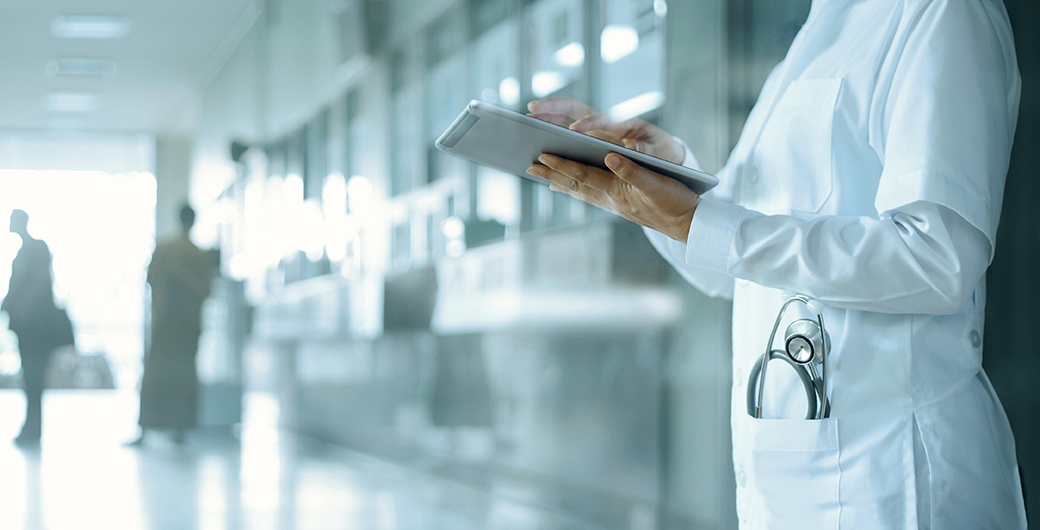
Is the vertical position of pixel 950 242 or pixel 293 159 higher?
pixel 293 159

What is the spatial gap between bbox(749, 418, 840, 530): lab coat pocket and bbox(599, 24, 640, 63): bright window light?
212 centimetres

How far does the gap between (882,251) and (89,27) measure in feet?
7.42

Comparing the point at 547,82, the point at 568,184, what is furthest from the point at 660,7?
the point at 568,184

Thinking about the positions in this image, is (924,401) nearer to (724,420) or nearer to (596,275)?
(724,420)

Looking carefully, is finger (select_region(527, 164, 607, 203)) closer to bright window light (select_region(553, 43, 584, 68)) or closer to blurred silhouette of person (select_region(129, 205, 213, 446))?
blurred silhouette of person (select_region(129, 205, 213, 446))

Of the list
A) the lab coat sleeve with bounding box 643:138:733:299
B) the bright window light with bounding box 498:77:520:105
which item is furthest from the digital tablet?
the bright window light with bounding box 498:77:520:105

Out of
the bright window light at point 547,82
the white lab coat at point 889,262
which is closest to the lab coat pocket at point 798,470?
the white lab coat at point 889,262

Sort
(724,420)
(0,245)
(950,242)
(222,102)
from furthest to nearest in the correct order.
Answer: (724,420), (222,102), (0,245), (950,242)

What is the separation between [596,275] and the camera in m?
3.25

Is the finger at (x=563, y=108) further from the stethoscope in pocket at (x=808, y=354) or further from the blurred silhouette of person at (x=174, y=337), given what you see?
the blurred silhouette of person at (x=174, y=337)

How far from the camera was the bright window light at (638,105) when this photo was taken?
10.4 ft

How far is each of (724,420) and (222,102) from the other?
1975mm

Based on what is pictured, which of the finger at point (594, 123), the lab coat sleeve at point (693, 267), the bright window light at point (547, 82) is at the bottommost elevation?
the lab coat sleeve at point (693, 267)

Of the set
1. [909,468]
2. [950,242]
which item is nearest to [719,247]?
[950,242]
